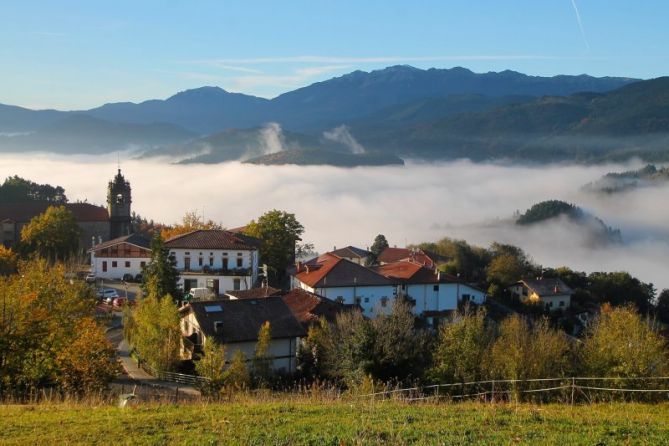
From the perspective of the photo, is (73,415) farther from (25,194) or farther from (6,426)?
(25,194)

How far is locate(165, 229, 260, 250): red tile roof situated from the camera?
48.2 m

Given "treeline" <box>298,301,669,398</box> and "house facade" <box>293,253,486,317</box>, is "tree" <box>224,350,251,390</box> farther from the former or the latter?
"house facade" <box>293,253,486,317</box>

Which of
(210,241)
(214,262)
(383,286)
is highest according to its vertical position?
(210,241)

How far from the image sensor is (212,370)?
23.0 meters

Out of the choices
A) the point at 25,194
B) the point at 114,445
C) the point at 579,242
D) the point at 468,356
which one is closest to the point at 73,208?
the point at 25,194

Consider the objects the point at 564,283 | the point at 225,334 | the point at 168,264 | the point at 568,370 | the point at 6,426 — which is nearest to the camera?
the point at 6,426

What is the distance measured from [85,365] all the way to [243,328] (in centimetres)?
884

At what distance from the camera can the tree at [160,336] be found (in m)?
26.2

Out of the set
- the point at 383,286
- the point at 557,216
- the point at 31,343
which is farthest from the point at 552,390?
the point at 557,216

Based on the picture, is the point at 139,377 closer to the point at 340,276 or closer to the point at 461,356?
the point at 461,356

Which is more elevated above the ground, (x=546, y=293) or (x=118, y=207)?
(x=118, y=207)

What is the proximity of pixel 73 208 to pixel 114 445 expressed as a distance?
65859 millimetres

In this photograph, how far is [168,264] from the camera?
37844 millimetres

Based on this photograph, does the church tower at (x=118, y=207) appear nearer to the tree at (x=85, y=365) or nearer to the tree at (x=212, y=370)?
→ the tree at (x=212, y=370)
